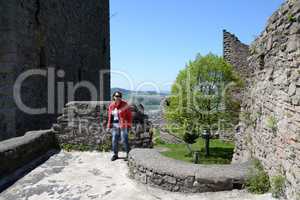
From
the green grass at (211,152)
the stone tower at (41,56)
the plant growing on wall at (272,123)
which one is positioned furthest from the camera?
the green grass at (211,152)

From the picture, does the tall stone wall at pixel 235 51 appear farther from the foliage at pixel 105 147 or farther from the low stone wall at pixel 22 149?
the low stone wall at pixel 22 149

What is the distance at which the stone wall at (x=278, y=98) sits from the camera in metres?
4.18

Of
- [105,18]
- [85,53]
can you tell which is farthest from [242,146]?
[105,18]

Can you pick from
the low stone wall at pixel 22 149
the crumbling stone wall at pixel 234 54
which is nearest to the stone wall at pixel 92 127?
the low stone wall at pixel 22 149

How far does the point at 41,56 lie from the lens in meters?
11.1

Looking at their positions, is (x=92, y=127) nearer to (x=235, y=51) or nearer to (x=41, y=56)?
(x=41, y=56)

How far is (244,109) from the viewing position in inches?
289

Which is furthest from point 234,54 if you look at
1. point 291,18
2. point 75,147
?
point 291,18

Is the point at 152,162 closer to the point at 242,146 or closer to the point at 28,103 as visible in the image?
the point at 242,146

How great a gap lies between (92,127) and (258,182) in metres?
4.66

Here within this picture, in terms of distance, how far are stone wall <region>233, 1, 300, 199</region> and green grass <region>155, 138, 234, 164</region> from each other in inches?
436

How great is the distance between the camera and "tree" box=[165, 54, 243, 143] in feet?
65.6

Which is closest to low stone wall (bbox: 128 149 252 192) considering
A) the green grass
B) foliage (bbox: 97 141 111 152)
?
foliage (bbox: 97 141 111 152)

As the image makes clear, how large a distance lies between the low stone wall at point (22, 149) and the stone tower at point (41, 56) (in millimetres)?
1714
